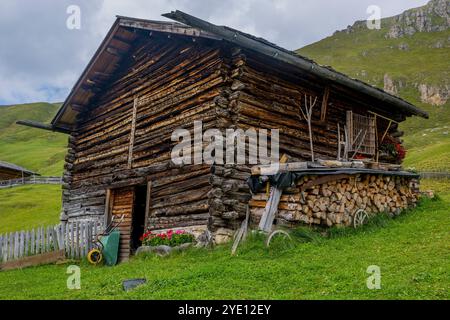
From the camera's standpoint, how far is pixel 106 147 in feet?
48.8

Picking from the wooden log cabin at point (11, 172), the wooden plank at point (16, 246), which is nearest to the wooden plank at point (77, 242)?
the wooden plank at point (16, 246)

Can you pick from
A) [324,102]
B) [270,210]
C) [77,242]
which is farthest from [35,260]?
[324,102]

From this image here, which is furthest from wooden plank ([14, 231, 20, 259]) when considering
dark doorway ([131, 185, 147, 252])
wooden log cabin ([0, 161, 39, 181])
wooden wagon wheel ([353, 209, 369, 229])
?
wooden log cabin ([0, 161, 39, 181])

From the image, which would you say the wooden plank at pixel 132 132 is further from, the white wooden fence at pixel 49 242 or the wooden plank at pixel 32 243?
the wooden plank at pixel 32 243

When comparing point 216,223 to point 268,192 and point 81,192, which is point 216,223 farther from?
point 81,192

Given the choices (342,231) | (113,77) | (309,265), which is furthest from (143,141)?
(309,265)

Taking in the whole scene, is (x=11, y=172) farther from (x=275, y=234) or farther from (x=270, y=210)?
(x=275, y=234)

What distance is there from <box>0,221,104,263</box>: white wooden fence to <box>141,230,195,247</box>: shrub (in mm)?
2577

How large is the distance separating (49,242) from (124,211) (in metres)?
2.44

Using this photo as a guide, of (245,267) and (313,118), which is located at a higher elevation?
(313,118)

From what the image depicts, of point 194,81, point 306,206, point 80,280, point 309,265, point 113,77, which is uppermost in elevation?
point 113,77

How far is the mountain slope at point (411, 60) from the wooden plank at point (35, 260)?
3652 centimetres

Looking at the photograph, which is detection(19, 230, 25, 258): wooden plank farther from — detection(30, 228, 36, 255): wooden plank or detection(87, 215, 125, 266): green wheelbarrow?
detection(87, 215, 125, 266): green wheelbarrow

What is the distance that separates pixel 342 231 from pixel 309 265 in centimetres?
291
